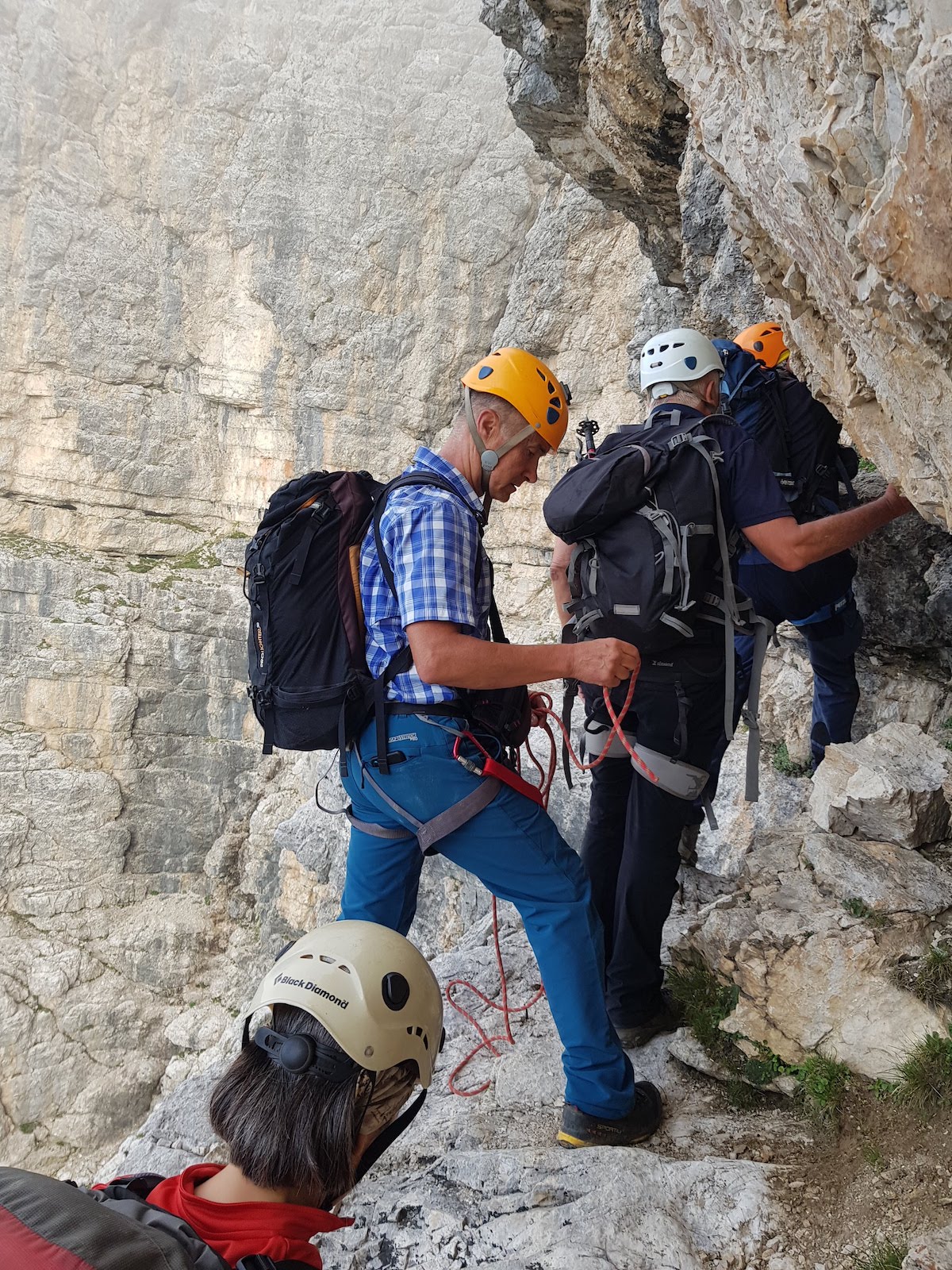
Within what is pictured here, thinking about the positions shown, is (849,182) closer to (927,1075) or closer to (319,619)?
(319,619)

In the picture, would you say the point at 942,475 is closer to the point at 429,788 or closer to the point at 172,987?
Answer: the point at 429,788

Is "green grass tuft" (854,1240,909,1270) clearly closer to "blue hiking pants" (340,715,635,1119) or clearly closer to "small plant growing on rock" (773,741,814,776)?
"blue hiking pants" (340,715,635,1119)

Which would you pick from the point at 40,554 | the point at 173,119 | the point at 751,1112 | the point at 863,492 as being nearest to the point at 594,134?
the point at 863,492

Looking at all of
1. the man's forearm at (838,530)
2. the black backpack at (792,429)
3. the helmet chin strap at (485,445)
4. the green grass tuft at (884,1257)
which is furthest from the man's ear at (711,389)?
the green grass tuft at (884,1257)

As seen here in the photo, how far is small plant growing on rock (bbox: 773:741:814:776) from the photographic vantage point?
7148 millimetres

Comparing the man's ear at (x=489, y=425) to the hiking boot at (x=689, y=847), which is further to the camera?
the hiking boot at (x=689, y=847)

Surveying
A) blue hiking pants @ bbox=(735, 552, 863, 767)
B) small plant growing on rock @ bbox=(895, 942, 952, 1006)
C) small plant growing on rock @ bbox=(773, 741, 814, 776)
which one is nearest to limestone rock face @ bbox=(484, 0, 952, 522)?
blue hiking pants @ bbox=(735, 552, 863, 767)

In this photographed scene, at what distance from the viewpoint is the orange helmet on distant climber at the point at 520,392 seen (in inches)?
139

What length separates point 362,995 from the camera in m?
2.17

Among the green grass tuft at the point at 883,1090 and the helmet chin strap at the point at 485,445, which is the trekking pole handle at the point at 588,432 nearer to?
the helmet chin strap at the point at 485,445

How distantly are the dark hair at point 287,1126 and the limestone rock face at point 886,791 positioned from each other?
3450 millimetres

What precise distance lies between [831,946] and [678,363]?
9.15ft

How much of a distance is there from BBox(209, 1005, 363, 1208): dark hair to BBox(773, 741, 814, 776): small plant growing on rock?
231 inches

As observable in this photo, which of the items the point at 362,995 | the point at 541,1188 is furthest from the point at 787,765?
the point at 362,995
